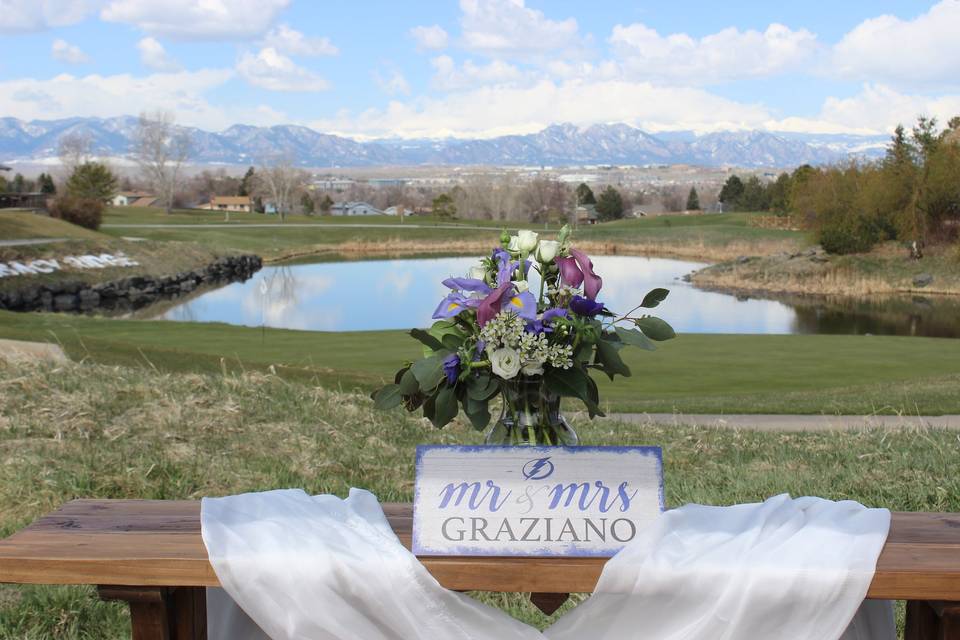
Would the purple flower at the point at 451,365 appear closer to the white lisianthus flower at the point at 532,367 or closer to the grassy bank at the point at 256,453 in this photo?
the white lisianthus flower at the point at 532,367

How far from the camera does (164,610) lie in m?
2.72

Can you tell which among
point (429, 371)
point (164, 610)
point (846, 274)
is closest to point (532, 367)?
point (429, 371)

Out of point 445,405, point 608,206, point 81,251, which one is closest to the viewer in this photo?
A: point 445,405

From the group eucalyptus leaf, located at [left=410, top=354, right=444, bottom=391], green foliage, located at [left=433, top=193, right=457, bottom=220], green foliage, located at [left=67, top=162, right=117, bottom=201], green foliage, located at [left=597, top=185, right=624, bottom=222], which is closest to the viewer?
Result: eucalyptus leaf, located at [left=410, top=354, right=444, bottom=391]

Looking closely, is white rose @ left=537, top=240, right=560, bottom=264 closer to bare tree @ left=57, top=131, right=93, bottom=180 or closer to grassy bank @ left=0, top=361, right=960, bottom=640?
grassy bank @ left=0, top=361, right=960, bottom=640

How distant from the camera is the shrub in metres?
48.6

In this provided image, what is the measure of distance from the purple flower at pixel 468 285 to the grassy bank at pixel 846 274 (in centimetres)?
3576

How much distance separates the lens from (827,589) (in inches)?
99.7

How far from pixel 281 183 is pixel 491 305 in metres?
90.2

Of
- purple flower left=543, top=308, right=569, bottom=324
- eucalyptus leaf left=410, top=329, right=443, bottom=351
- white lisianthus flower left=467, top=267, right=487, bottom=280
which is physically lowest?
eucalyptus leaf left=410, top=329, right=443, bottom=351

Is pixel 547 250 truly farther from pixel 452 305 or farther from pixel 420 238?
pixel 420 238

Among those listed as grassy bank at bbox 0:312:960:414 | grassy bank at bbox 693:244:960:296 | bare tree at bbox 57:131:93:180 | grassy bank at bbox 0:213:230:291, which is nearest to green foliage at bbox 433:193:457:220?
bare tree at bbox 57:131:93:180

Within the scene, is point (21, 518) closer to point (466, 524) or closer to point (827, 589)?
point (466, 524)

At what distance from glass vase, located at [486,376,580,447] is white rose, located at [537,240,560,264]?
348 mm
